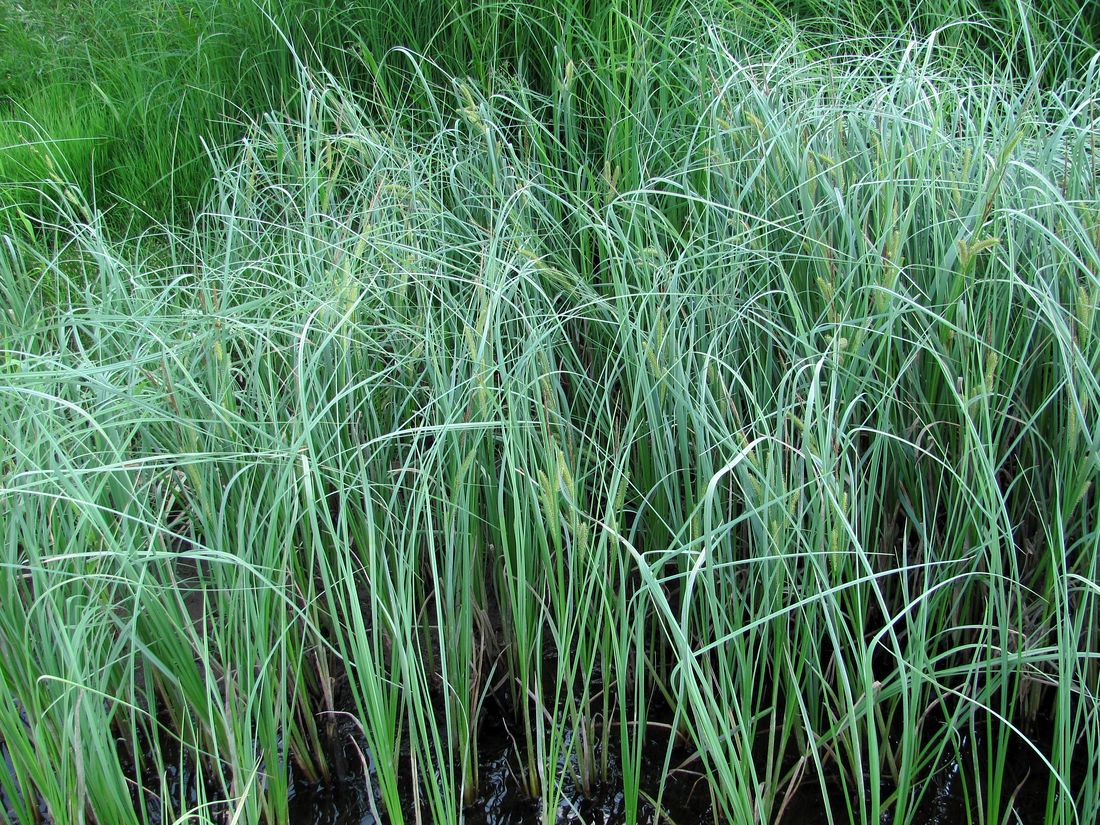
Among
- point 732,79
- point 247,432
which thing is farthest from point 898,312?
point 247,432

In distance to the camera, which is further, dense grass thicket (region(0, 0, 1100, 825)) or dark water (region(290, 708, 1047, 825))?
dark water (region(290, 708, 1047, 825))

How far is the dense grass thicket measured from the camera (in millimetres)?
1609

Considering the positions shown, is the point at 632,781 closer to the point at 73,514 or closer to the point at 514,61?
the point at 73,514

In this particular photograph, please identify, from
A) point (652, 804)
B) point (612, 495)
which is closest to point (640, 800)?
point (652, 804)

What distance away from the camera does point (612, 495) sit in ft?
5.16

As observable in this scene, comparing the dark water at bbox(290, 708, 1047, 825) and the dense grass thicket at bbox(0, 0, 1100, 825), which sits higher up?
the dense grass thicket at bbox(0, 0, 1100, 825)

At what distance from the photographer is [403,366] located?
2109 mm

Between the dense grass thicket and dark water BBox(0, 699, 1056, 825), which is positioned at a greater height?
the dense grass thicket

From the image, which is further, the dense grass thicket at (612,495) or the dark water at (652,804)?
Answer: the dark water at (652,804)

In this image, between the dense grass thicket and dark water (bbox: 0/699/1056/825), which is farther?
dark water (bbox: 0/699/1056/825)

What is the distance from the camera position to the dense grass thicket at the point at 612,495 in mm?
1609

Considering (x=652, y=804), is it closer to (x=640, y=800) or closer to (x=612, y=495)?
(x=640, y=800)

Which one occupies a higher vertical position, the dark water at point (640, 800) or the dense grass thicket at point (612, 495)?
the dense grass thicket at point (612, 495)

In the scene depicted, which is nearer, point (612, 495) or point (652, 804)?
point (612, 495)
